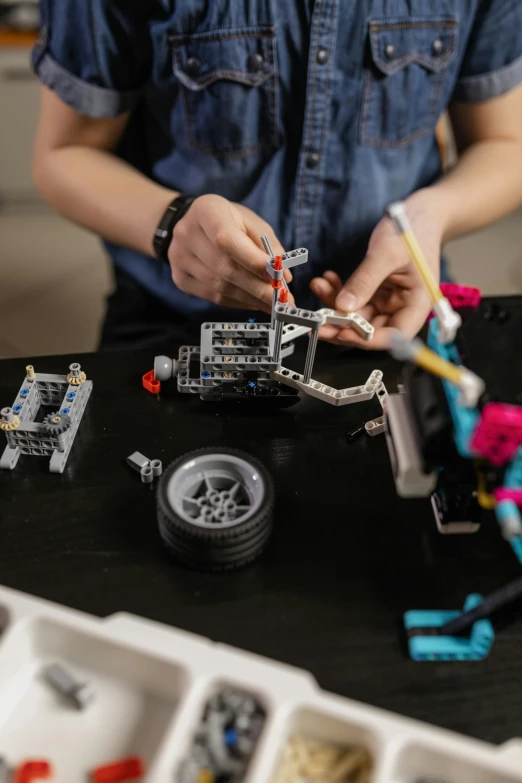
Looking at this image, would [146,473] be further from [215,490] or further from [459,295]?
[459,295]

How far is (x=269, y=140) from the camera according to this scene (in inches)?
50.8

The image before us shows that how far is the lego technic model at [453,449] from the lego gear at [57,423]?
0.44 metres

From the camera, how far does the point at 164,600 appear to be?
0.83m

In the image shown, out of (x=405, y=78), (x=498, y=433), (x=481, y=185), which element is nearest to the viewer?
(x=498, y=433)

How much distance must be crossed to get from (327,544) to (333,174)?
29.4 inches

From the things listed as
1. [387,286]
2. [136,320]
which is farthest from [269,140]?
[136,320]

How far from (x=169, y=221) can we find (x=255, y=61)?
12.3 inches

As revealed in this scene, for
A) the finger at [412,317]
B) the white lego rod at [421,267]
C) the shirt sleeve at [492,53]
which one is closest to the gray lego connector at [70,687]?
the white lego rod at [421,267]

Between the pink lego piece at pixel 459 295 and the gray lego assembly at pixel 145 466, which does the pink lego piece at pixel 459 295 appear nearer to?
the pink lego piece at pixel 459 295

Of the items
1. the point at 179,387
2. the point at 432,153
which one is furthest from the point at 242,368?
the point at 432,153

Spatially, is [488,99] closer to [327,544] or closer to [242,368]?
[242,368]

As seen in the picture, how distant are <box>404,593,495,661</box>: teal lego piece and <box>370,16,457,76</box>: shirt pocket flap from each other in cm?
93

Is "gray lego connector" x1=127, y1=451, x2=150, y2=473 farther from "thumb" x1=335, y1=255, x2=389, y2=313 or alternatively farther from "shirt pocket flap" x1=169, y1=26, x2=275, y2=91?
"shirt pocket flap" x1=169, y1=26, x2=275, y2=91

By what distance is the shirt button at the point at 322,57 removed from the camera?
118 cm
